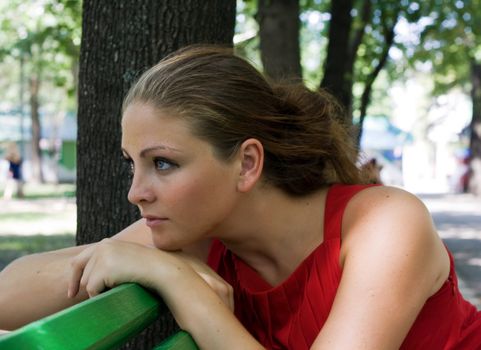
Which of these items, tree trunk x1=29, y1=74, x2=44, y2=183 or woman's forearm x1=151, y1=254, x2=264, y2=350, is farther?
tree trunk x1=29, y1=74, x2=44, y2=183

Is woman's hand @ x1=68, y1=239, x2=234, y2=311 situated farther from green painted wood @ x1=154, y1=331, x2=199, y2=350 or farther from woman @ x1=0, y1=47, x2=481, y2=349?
green painted wood @ x1=154, y1=331, x2=199, y2=350

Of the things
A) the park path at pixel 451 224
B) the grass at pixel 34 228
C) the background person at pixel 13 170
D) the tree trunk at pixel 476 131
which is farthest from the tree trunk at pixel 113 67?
the tree trunk at pixel 476 131

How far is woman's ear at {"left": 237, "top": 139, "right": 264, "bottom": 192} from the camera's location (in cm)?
218

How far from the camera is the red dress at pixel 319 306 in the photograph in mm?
2139

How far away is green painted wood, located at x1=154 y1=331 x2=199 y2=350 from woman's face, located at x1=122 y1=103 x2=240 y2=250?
1.05 feet

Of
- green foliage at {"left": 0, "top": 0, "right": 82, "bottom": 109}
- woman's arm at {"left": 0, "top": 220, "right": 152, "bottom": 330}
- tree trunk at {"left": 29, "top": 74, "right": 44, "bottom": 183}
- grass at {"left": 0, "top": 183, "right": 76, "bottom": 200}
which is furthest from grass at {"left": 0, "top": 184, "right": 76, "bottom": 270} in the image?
tree trunk at {"left": 29, "top": 74, "right": 44, "bottom": 183}

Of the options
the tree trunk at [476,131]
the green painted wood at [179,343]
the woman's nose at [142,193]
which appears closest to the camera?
the green painted wood at [179,343]

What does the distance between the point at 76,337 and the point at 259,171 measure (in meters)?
1.12

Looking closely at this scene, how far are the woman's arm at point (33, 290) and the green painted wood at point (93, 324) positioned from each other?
54 cm

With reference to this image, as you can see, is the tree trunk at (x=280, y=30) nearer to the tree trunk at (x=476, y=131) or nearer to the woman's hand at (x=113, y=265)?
the woman's hand at (x=113, y=265)

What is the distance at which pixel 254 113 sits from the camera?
219 centimetres

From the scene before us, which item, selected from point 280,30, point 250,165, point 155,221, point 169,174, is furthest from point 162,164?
point 280,30

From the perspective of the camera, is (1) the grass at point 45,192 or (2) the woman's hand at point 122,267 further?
(1) the grass at point 45,192

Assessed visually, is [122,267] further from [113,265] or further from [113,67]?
[113,67]
